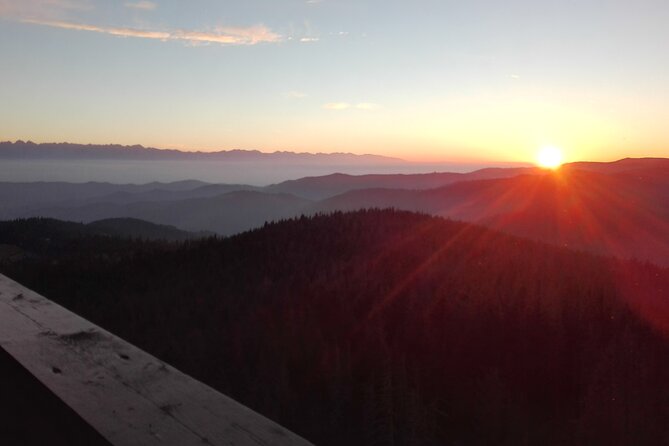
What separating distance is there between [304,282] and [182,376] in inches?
247

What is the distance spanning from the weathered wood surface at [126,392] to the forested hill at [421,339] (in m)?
2.92

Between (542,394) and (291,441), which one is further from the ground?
(291,441)

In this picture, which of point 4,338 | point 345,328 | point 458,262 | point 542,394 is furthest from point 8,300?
point 458,262

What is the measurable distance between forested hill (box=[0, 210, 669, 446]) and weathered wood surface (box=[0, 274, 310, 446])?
2920 mm

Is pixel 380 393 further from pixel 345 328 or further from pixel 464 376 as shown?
pixel 345 328

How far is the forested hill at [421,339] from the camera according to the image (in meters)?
4.62

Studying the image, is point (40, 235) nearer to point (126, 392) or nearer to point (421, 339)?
point (421, 339)

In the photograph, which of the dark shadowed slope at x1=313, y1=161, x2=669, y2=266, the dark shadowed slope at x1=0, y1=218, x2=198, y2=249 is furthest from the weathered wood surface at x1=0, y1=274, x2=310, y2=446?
the dark shadowed slope at x1=313, y1=161, x2=669, y2=266

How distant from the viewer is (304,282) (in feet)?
26.7

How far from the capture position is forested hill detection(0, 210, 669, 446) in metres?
4.62

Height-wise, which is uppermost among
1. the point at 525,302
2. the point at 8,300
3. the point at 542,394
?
the point at 8,300

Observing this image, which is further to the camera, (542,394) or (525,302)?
(525,302)

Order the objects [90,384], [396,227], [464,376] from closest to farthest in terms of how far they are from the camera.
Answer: [90,384] → [464,376] → [396,227]

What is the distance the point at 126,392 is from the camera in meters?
1.75
